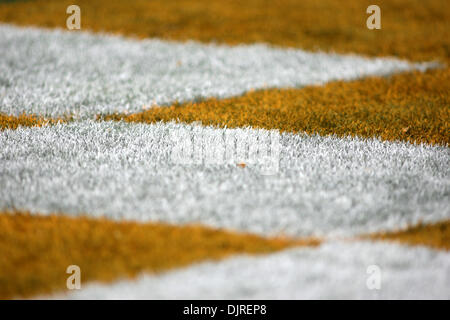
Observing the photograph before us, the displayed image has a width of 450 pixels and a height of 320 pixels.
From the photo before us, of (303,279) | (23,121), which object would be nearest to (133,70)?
(23,121)

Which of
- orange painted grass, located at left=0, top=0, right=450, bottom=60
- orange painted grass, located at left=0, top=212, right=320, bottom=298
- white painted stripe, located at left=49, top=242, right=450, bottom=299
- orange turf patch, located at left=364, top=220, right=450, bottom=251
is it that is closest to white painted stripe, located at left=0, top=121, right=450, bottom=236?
orange turf patch, located at left=364, top=220, right=450, bottom=251

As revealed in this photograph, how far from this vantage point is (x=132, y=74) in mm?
11891

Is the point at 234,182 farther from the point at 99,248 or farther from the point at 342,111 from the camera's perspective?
the point at 342,111

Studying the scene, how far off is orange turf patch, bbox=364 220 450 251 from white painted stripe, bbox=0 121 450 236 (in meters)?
0.09

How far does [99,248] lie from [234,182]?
1.90m

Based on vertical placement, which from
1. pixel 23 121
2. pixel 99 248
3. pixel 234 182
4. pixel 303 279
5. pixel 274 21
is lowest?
pixel 303 279

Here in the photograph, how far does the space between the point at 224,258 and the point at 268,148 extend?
3.05 m

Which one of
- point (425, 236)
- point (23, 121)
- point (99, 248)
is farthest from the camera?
point (23, 121)

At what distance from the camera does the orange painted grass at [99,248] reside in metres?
4.46

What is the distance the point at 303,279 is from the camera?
4414 millimetres

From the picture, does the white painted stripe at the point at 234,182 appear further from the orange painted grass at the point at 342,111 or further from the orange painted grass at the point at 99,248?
the orange painted grass at the point at 342,111

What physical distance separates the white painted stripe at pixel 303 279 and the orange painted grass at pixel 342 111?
12.3 feet
